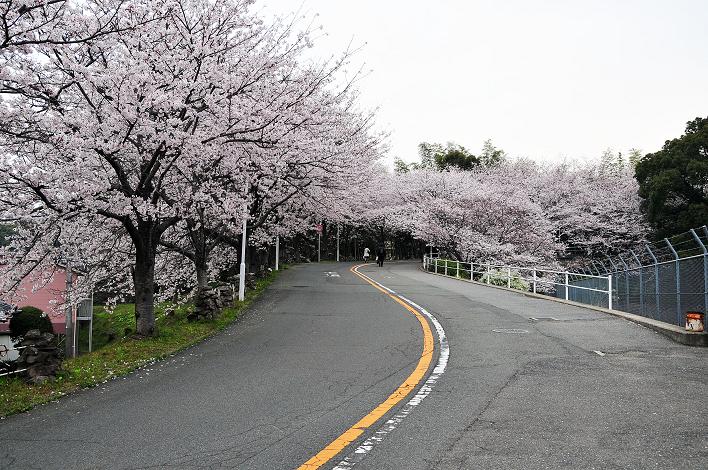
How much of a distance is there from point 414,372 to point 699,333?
222 inches

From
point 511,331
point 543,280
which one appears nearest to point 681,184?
point 543,280

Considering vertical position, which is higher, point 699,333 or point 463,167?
point 463,167

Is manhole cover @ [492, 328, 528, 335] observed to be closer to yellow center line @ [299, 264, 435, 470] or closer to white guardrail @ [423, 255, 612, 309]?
yellow center line @ [299, 264, 435, 470]

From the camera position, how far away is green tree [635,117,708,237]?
34.8 meters

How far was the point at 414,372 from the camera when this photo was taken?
802cm

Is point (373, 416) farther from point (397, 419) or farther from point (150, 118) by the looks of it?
point (150, 118)

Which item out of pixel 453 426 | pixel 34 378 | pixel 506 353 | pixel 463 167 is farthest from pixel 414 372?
pixel 463 167

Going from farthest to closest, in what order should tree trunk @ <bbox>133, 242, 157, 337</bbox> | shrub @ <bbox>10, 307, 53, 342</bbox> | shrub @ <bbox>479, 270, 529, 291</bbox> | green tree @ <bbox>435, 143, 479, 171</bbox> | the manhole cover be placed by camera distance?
green tree @ <bbox>435, 143, 479, 171</bbox>
shrub @ <bbox>479, 270, 529, 291</bbox>
shrub @ <bbox>10, 307, 53, 342</bbox>
tree trunk @ <bbox>133, 242, 157, 337</bbox>
the manhole cover

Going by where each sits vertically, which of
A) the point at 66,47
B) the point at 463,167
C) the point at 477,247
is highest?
the point at 463,167

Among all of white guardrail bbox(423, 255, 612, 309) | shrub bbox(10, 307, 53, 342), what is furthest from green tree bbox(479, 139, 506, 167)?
shrub bbox(10, 307, 53, 342)

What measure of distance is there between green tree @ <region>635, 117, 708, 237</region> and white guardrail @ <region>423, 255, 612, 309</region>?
767 cm

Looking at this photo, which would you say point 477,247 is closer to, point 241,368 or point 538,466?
point 241,368

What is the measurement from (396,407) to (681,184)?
35.6 meters

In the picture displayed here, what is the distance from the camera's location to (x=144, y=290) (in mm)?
12789
